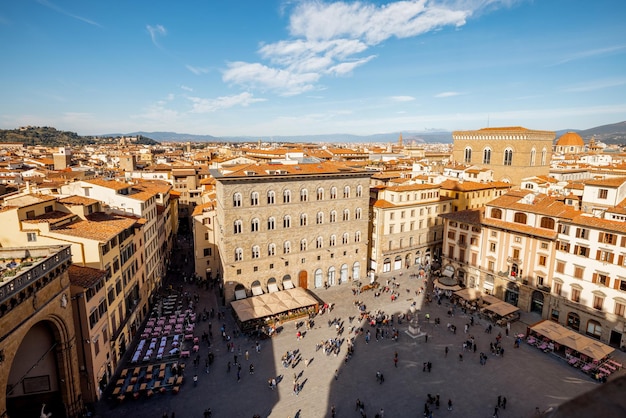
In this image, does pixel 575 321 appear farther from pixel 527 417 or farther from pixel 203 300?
pixel 203 300

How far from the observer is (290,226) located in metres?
48.3

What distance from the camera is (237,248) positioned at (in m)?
45.6

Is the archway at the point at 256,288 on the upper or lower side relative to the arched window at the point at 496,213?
lower

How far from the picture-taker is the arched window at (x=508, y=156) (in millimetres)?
85375

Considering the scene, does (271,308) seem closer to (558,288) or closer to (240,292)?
(240,292)

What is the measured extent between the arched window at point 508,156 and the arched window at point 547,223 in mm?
47442

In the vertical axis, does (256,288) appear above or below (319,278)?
above

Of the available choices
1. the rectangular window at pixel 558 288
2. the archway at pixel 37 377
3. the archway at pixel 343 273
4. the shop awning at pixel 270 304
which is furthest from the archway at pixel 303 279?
the archway at pixel 37 377

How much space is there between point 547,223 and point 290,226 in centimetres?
2990

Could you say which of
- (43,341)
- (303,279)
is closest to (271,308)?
(303,279)

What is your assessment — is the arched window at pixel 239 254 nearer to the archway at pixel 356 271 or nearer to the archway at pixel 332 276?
the archway at pixel 332 276

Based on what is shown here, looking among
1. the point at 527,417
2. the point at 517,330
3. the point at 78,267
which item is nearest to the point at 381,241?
the point at 517,330

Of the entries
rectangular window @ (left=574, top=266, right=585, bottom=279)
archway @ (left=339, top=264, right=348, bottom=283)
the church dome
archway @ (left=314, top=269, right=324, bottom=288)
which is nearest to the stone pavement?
rectangular window @ (left=574, top=266, right=585, bottom=279)

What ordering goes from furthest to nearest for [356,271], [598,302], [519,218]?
1. [356,271]
2. [519,218]
3. [598,302]
